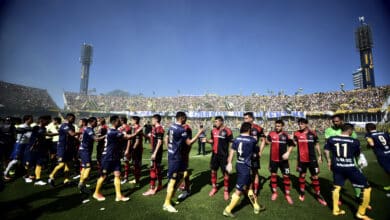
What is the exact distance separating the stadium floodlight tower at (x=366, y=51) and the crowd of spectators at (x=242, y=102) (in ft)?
130

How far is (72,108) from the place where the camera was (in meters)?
60.8

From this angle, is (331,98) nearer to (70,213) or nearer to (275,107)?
(275,107)

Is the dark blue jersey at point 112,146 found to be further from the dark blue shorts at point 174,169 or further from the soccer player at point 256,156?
the soccer player at point 256,156

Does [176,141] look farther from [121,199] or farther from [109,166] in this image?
[121,199]

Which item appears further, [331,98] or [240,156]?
[331,98]

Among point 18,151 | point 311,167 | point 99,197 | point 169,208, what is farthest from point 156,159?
point 18,151

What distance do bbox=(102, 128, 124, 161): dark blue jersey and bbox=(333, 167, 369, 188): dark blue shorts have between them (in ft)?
20.9

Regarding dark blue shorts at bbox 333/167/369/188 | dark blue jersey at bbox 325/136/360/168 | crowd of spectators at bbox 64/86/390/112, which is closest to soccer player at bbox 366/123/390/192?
dark blue jersey at bbox 325/136/360/168

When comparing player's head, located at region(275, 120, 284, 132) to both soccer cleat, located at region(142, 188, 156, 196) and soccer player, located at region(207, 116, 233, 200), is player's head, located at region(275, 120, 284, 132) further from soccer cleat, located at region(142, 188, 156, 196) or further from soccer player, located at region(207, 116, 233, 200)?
soccer cleat, located at region(142, 188, 156, 196)

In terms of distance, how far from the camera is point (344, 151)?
5102mm

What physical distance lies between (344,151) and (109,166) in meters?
6.76

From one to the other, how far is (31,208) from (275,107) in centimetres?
5085

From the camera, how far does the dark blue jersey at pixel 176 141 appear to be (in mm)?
5770

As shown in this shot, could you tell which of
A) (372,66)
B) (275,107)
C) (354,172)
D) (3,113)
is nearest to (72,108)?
(3,113)
